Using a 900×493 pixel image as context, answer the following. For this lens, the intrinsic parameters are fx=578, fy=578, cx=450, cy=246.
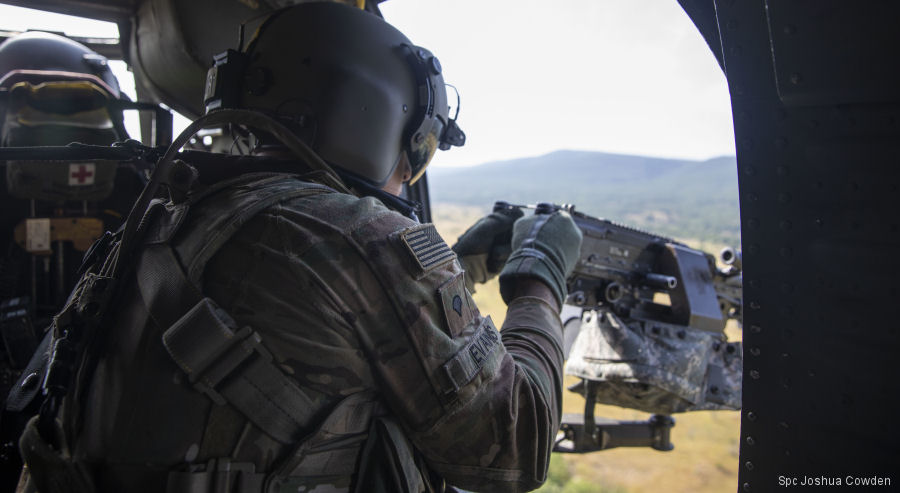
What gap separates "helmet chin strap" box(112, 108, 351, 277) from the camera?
3.63ft

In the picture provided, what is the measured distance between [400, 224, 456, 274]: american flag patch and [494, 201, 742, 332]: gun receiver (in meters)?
1.89

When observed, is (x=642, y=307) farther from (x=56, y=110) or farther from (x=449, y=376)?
(x=56, y=110)

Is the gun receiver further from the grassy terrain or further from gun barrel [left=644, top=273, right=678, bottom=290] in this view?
the grassy terrain

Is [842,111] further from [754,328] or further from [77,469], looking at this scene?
[77,469]

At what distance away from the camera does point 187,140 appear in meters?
1.12

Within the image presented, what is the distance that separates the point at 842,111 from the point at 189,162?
4.39ft

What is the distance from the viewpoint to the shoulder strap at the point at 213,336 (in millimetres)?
978

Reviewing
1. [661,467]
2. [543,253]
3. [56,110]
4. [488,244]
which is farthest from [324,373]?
[661,467]

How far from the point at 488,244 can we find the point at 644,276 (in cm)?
153

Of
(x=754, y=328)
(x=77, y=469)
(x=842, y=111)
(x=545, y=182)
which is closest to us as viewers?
(x=77, y=469)

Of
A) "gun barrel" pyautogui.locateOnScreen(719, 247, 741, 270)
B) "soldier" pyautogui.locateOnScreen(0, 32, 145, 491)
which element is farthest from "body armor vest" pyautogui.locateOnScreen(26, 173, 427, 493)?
"gun barrel" pyautogui.locateOnScreen(719, 247, 741, 270)

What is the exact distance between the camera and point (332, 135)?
1497 mm

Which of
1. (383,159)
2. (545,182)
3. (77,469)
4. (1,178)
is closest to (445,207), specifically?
(545,182)

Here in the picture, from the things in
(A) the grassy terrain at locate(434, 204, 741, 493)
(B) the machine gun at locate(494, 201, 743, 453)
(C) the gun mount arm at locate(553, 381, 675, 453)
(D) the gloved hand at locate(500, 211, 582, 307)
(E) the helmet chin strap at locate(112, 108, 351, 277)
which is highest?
(E) the helmet chin strap at locate(112, 108, 351, 277)
